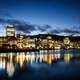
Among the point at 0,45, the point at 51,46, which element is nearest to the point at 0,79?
the point at 0,45

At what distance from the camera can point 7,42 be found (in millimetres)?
149375

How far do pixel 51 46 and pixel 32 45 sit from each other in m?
22.3

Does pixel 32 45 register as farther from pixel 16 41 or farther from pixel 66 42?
pixel 66 42

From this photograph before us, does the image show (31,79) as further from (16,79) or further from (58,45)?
(58,45)

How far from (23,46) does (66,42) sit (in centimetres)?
4992

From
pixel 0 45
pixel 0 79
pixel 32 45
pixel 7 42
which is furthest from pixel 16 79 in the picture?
pixel 32 45

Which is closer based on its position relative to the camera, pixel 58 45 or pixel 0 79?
pixel 0 79

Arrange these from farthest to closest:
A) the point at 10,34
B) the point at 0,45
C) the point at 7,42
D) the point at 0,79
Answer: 1. the point at 10,34
2. the point at 7,42
3. the point at 0,45
4. the point at 0,79

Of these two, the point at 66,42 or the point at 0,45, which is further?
the point at 66,42

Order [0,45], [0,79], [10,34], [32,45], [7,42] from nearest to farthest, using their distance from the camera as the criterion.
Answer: [0,79] < [0,45] < [7,42] < [32,45] < [10,34]

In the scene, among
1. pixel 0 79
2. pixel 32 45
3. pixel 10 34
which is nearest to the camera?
pixel 0 79

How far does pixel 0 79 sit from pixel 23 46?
13943 cm

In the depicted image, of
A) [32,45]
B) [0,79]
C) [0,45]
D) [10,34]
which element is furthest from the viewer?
[10,34]

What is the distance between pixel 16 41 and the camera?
158125mm
